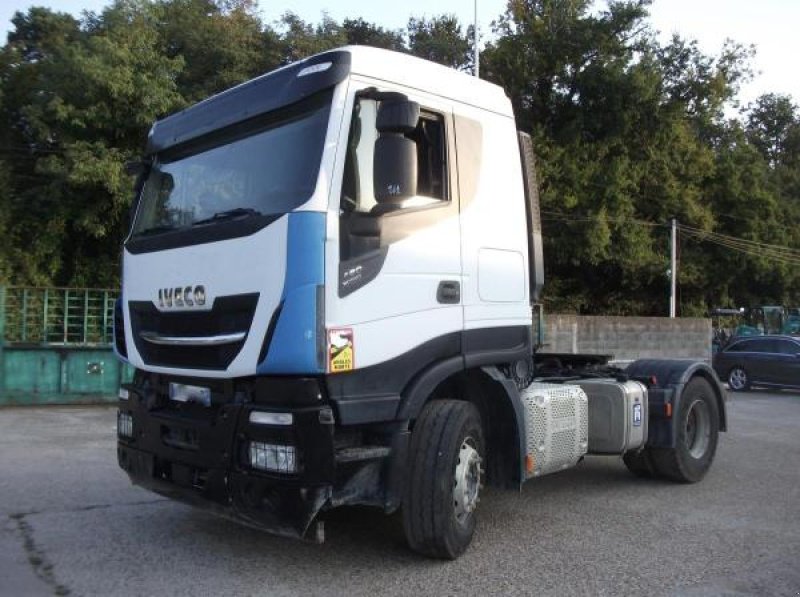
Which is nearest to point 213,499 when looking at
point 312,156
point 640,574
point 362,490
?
point 362,490

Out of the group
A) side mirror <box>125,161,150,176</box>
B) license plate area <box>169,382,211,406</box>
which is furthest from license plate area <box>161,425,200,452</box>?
side mirror <box>125,161,150,176</box>

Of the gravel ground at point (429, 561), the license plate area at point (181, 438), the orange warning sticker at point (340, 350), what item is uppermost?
the orange warning sticker at point (340, 350)

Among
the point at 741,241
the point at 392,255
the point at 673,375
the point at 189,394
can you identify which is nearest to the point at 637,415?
the point at 673,375

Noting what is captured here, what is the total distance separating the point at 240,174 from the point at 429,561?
2.75 m

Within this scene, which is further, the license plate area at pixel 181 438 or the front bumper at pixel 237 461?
the license plate area at pixel 181 438

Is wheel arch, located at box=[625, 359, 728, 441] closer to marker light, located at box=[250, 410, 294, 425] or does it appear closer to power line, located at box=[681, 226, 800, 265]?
marker light, located at box=[250, 410, 294, 425]

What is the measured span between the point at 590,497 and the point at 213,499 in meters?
3.84

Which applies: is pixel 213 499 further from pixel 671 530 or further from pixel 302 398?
pixel 671 530

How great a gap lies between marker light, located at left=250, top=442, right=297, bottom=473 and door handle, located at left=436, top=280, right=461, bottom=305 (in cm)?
137

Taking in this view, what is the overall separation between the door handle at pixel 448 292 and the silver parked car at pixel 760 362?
15656 millimetres

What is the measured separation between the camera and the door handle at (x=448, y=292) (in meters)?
4.88

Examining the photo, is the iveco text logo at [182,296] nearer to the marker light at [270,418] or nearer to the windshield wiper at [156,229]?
the windshield wiper at [156,229]

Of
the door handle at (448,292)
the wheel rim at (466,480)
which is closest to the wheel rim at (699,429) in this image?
the wheel rim at (466,480)

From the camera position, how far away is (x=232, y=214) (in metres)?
4.66
